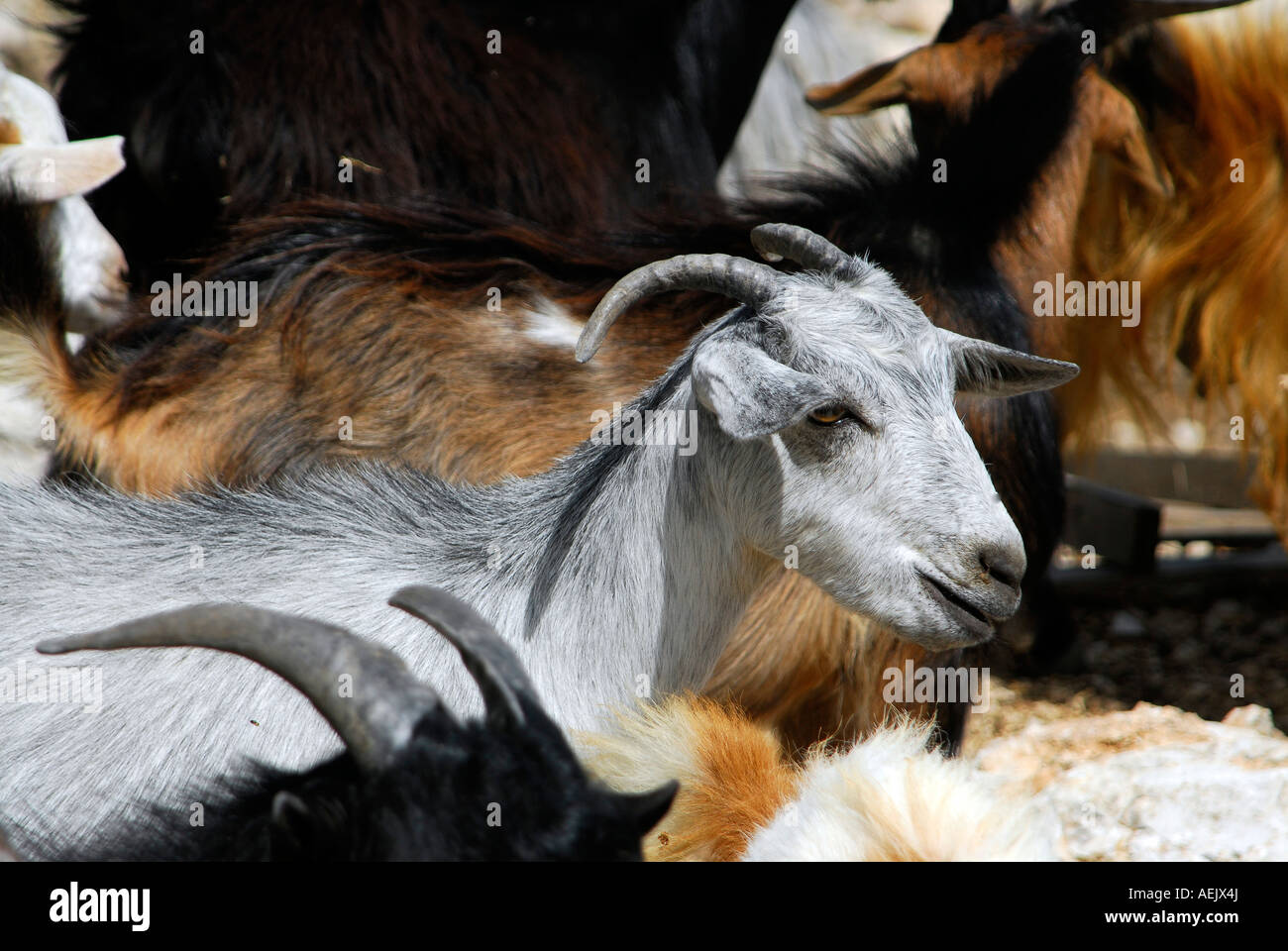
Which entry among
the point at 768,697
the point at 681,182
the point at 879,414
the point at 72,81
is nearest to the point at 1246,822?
the point at 768,697

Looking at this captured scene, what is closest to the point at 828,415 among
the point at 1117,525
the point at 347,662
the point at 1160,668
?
the point at 347,662

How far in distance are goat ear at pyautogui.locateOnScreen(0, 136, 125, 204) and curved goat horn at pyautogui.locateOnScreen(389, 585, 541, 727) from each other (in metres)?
1.92

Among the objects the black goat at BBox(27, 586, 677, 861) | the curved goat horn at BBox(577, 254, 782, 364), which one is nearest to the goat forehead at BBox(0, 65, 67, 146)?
the curved goat horn at BBox(577, 254, 782, 364)

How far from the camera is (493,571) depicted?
2.46 m

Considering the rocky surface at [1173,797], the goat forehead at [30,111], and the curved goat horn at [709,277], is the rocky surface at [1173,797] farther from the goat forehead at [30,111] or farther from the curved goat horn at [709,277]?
the goat forehead at [30,111]

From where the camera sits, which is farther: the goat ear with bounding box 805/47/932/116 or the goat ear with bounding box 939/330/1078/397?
the goat ear with bounding box 805/47/932/116

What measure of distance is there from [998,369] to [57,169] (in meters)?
A: 2.35

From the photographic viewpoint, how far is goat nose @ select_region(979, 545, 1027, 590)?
2.22m

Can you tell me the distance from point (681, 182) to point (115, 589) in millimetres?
2813

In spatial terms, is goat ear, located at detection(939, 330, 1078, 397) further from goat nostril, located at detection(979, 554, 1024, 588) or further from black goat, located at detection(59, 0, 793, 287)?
black goat, located at detection(59, 0, 793, 287)

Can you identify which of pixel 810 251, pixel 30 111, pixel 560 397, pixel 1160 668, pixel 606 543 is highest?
pixel 30 111

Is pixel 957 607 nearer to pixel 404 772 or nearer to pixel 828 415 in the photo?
pixel 828 415

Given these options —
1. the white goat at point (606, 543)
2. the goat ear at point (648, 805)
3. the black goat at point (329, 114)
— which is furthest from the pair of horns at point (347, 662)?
the black goat at point (329, 114)

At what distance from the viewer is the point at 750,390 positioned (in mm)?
2160
